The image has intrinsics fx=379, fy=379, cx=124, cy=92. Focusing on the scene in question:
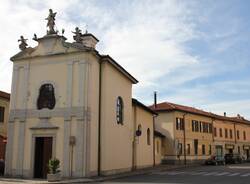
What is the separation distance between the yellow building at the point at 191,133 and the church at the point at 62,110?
21.7 metres

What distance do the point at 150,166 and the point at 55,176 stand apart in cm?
1750

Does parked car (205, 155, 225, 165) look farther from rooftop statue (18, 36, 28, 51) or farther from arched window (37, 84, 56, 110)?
rooftop statue (18, 36, 28, 51)

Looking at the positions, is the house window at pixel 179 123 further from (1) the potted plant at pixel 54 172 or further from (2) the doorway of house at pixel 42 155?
(1) the potted plant at pixel 54 172

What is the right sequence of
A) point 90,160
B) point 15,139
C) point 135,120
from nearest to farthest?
point 90,160
point 15,139
point 135,120

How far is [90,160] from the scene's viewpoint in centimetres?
2286

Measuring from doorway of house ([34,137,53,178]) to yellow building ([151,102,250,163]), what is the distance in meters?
25.4

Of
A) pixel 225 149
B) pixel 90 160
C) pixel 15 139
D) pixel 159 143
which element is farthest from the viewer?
pixel 225 149

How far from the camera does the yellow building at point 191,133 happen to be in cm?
4762

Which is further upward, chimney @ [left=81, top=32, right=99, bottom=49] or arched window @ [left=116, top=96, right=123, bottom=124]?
chimney @ [left=81, top=32, right=99, bottom=49]

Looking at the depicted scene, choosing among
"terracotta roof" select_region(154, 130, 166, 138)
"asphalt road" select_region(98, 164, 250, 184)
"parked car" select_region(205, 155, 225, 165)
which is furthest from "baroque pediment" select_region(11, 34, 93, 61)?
"parked car" select_region(205, 155, 225, 165)

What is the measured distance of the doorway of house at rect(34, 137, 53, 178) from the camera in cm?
2378

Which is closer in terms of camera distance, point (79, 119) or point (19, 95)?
point (79, 119)

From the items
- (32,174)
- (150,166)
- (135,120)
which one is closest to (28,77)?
(32,174)

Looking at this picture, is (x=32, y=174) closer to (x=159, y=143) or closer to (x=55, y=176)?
(x=55, y=176)
